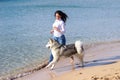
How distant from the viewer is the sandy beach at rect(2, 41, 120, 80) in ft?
26.1

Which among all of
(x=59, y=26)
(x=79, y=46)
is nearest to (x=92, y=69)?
(x=79, y=46)

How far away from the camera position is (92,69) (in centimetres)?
894

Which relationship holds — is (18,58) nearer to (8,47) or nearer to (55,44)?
(8,47)

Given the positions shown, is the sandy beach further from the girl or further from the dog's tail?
the girl

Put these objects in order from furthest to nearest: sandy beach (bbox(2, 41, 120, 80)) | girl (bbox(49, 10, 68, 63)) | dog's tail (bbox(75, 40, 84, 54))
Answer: girl (bbox(49, 10, 68, 63)) → dog's tail (bbox(75, 40, 84, 54)) → sandy beach (bbox(2, 41, 120, 80))

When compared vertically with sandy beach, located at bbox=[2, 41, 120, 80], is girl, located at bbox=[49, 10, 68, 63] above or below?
above

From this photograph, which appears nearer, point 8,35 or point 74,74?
point 74,74

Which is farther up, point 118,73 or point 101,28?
point 118,73

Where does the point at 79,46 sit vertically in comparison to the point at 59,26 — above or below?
below

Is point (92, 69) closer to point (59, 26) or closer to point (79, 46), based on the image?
point (79, 46)

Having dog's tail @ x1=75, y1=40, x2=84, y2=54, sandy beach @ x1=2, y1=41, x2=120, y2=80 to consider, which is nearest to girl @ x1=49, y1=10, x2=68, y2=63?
dog's tail @ x1=75, y1=40, x2=84, y2=54

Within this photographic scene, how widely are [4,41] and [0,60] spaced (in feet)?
14.3

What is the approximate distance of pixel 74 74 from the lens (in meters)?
8.59

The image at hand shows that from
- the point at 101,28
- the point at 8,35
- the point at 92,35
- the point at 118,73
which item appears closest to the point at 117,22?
the point at 101,28
